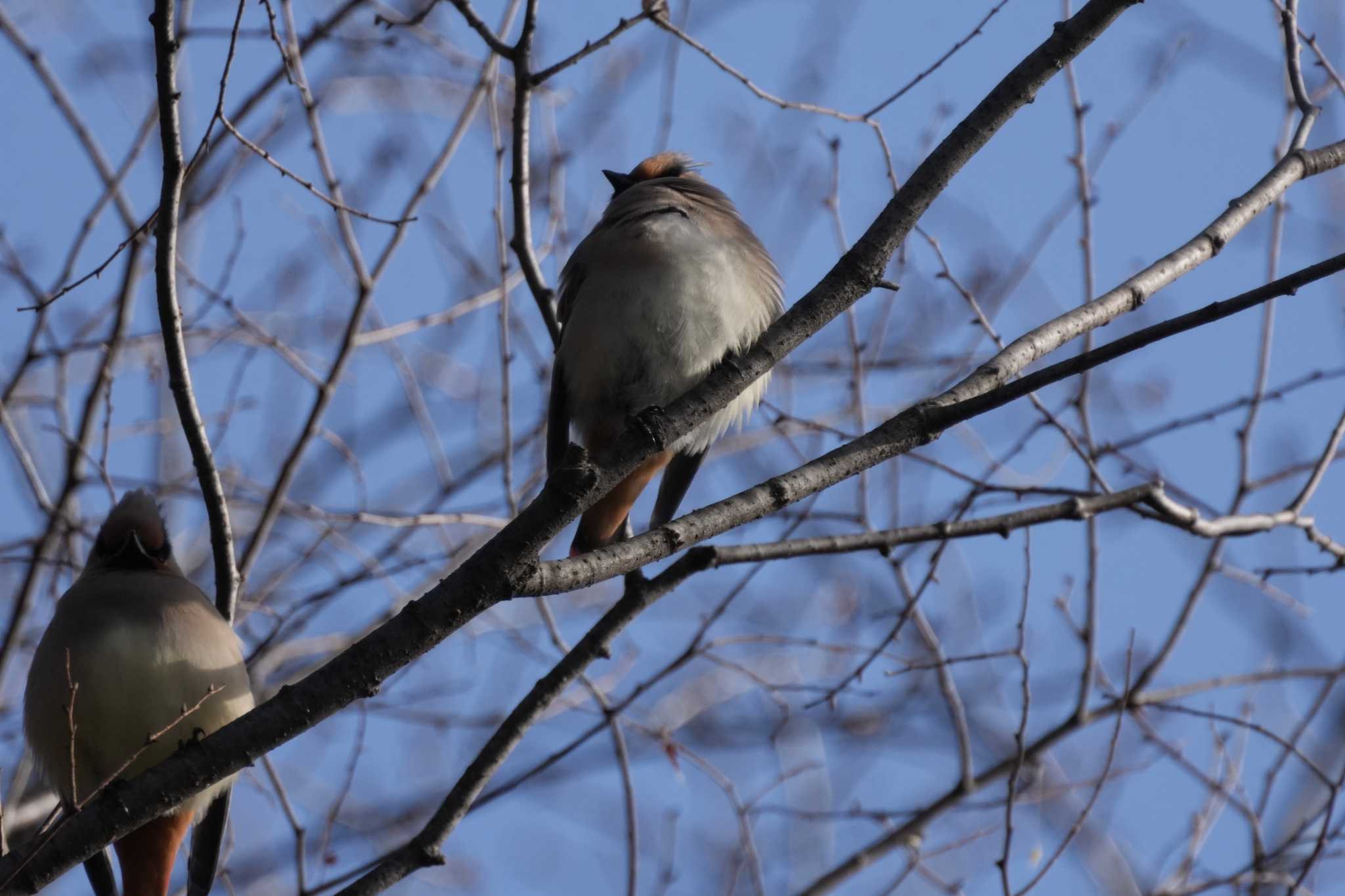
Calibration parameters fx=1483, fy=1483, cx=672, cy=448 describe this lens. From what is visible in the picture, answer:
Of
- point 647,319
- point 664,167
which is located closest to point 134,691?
point 647,319

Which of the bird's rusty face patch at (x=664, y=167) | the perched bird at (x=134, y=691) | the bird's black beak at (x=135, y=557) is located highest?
the bird's rusty face patch at (x=664, y=167)

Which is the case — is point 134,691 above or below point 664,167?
below

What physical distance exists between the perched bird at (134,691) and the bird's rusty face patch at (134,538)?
31 centimetres

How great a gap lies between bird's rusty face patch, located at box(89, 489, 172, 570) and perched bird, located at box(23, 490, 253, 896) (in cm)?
31

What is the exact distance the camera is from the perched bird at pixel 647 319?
13.6 ft

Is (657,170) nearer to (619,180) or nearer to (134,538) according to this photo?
(619,180)

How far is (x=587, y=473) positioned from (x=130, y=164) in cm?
291

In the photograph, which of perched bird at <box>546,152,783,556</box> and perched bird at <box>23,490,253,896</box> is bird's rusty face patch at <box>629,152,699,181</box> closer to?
perched bird at <box>546,152,783,556</box>

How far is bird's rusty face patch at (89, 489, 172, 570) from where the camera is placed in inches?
166

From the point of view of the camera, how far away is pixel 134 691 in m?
3.73

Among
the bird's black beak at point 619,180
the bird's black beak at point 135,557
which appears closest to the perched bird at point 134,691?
the bird's black beak at point 135,557

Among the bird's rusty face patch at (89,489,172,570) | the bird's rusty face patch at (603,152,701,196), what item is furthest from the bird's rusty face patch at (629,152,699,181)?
the bird's rusty face patch at (89,489,172,570)

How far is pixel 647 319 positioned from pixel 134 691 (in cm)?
166

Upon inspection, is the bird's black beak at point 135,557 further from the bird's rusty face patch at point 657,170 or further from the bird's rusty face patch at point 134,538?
the bird's rusty face patch at point 657,170
